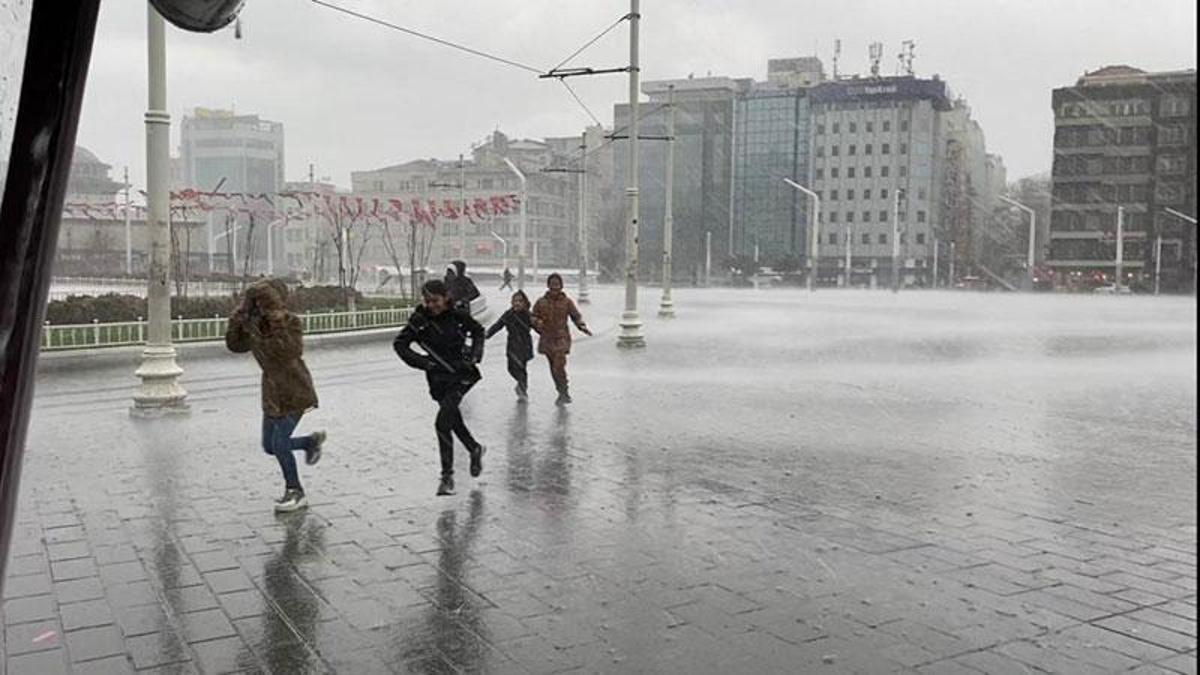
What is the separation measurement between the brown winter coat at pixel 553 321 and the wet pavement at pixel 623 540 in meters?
0.70

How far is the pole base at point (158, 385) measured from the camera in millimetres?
10570

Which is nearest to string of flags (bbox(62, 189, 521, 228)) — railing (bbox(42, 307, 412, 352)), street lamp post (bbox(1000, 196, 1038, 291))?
railing (bbox(42, 307, 412, 352))

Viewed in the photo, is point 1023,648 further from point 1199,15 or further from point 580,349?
point 580,349

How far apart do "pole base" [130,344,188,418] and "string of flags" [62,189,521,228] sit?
400 inches

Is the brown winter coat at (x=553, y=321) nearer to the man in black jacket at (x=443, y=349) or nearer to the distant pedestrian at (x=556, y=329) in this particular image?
the distant pedestrian at (x=556, y=329)

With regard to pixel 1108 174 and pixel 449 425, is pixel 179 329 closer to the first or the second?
pixel 449 425

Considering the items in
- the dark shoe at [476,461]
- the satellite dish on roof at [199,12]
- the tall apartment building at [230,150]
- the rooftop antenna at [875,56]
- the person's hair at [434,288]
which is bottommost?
the dark shoe at [476,461]

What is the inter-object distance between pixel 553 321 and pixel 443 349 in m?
4.66

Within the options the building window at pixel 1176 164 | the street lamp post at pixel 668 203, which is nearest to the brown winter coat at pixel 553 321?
the building window at pixel 1176 164

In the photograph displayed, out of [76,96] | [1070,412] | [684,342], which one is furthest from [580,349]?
[76,96]

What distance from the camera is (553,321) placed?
11.7 meters

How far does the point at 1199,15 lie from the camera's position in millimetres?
1334

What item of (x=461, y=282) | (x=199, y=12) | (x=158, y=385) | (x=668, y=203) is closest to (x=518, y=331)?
(x=461, y=282)

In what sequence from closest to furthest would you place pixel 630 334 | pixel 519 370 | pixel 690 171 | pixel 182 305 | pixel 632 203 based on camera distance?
pixel 519 370, pixel 632 203, pixel 630 334, pixel 182 305, pixel 690 171
